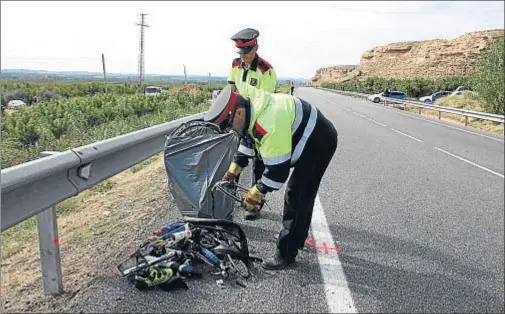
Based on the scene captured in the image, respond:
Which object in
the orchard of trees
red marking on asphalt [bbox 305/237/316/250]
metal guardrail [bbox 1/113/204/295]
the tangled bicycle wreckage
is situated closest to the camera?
metal guardrail [bbox 1/113/204/295]

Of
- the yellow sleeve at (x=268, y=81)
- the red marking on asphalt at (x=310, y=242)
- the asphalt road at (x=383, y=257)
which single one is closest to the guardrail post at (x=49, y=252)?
the asphalt road at (x=383, y=257)

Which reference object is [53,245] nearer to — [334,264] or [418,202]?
[334,264]

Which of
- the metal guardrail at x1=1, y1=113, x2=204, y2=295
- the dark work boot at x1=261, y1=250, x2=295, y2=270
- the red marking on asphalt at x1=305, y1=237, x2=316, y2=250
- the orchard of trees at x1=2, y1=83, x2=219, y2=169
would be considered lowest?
the orchard of trees at x1=2, y1=83, x2=219, y2=169

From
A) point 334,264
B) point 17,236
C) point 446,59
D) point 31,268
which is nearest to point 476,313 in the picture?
point 334,264

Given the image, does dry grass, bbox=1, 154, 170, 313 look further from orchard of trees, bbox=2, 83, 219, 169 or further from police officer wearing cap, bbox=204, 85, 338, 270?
police officer wearing cap, bbox=204, 85, 338, 270

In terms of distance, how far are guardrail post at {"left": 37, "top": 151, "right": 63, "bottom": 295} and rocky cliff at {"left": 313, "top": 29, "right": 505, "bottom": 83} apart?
1516 inches

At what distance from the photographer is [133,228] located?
4.13 metres

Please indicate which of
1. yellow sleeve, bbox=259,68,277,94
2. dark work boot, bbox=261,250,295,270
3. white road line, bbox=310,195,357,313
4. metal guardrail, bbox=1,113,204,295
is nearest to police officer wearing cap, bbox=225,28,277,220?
yellow sleeve, bbox=259,68,277,94

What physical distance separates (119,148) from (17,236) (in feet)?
5.16

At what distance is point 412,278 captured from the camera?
3.33 metres

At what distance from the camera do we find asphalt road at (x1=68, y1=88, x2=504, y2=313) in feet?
9.30

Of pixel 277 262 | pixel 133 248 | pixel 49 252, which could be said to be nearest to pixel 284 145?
pixel 277 262

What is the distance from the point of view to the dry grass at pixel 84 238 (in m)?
3.02

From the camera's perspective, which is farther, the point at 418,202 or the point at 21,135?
the point at 21,135
